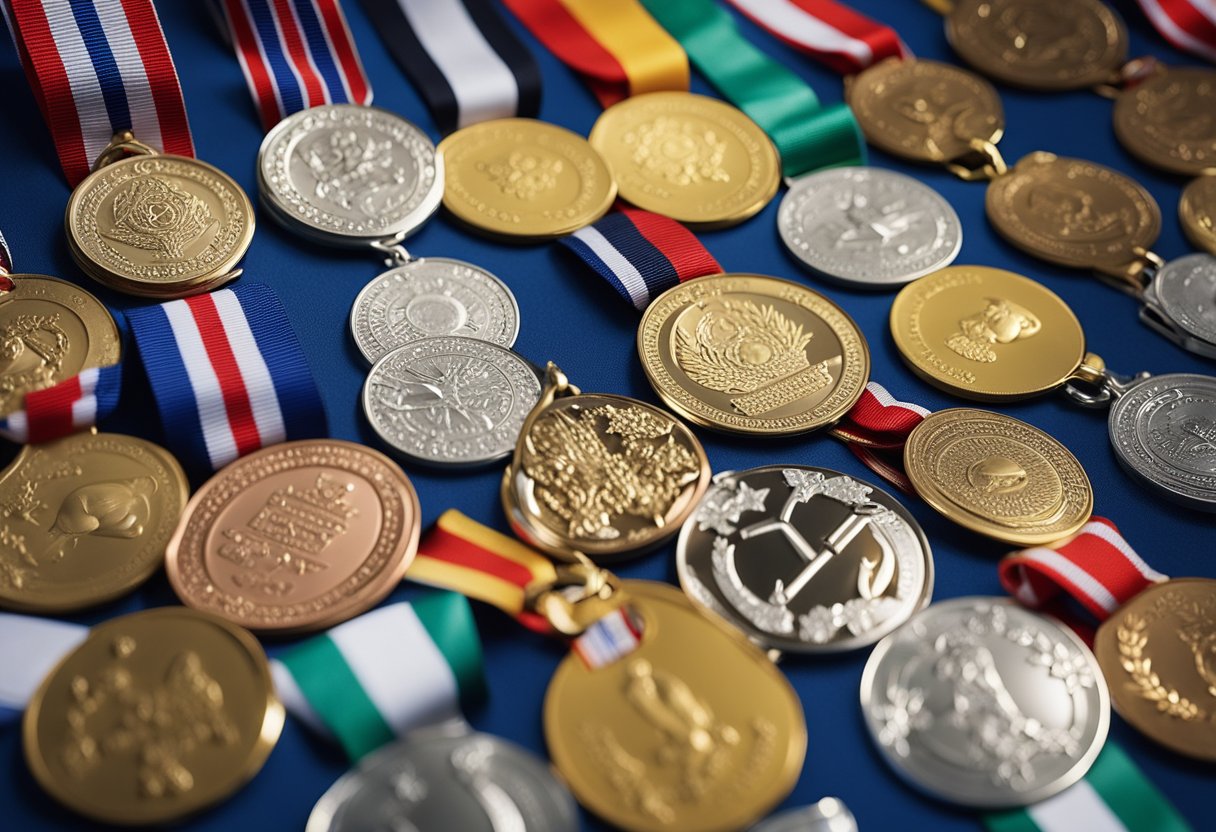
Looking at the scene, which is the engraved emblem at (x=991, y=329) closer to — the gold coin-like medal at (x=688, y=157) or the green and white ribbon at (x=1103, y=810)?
the gold coin-like medal at (x=688, y=157)

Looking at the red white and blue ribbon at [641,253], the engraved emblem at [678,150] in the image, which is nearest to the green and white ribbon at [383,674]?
the red white and blue ribbon at [641,253]

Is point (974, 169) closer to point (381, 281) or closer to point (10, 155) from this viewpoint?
point (381, 281)

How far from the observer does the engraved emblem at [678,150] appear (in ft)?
10.3

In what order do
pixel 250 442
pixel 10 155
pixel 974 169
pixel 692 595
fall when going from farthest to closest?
pixel 974 169
pixel 10 155
pixel 250 442
pixel 692 595

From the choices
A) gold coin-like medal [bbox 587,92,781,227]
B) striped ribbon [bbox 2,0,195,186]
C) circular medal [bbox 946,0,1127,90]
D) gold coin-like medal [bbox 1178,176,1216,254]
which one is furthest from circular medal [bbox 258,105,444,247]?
gold coin-like medal [bbox 1178,176,1216,254]

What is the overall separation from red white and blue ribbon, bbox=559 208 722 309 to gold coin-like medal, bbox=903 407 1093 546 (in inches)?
27.6

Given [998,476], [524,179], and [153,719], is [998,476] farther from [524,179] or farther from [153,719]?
[153,719]

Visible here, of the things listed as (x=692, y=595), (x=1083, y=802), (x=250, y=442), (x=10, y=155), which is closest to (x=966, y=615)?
(x=1083, y=802)

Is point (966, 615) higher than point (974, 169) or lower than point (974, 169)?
lower

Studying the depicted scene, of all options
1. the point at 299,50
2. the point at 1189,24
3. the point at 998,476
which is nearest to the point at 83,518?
the point at 299,50

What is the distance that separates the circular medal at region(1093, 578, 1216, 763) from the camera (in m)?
2.15

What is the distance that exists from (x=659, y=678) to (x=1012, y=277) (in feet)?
5.18

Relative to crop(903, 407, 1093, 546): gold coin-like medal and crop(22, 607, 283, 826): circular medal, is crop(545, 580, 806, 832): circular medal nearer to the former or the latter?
crop(22, 607, 283, 826): circular medal

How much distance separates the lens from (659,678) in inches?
81.6
